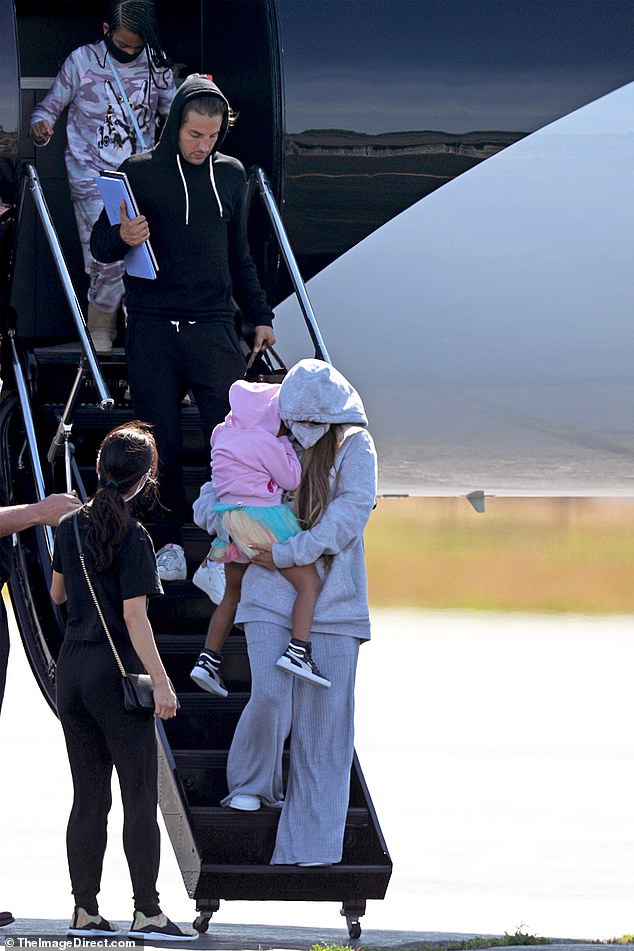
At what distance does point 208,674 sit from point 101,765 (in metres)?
0.50

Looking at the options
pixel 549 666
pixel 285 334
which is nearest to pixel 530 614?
pixel 549 666

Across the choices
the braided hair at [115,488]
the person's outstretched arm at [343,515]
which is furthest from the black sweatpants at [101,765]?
the person's outstretched arm at [343,515]

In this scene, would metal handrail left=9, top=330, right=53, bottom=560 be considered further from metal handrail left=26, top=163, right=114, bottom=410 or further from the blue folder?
the blue folder

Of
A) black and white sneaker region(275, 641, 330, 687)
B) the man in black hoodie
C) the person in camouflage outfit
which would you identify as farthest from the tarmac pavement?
the person in camouflage outfit

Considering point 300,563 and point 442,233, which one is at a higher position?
point 442,233

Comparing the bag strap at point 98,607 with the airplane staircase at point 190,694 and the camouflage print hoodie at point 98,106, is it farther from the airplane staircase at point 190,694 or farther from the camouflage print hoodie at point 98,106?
the camouflage print hoodie at point 98,106

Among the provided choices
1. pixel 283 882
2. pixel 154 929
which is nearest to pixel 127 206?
pixel 283 882

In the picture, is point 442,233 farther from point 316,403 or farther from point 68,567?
point 68,567

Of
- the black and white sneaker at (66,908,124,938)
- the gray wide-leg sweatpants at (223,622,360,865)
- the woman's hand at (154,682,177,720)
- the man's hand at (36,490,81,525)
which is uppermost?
the man's hand at (36,490,81,525)

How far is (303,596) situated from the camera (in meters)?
4.89

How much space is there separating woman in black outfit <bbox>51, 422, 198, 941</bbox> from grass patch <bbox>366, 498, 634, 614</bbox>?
20828 millimetres

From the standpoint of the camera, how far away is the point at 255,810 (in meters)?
4.98

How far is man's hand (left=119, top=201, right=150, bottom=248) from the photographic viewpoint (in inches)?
225

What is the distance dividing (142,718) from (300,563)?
2.34 feet
